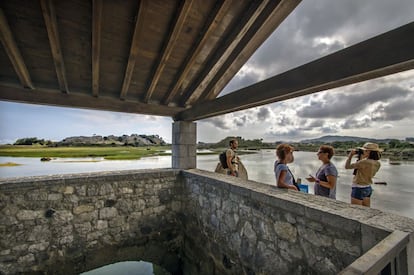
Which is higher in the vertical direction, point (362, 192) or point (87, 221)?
point (362, 192)

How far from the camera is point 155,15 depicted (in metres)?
2.24

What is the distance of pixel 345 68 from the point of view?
1485 millimetres

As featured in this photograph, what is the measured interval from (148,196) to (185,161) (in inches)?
39.7

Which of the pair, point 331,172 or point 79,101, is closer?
point 331,172

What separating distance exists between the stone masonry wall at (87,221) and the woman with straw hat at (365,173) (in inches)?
112

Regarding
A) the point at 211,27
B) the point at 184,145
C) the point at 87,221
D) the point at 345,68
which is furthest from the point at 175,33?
the point at 87,221

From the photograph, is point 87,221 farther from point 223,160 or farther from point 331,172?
point 331,172

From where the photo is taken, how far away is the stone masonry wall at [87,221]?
2.69 m

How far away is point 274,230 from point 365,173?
1.42 metres

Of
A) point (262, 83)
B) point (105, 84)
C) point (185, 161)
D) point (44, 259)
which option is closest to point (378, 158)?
point (262, 83)

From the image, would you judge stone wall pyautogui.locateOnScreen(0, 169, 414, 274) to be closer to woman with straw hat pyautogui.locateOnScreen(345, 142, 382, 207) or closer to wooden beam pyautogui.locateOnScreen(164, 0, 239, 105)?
woman with straw hat pyautogui.locateOnScreen(345, 142, 382, 207)

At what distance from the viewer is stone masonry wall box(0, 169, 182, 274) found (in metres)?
2.69

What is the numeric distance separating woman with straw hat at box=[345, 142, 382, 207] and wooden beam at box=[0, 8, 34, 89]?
14.2 ft

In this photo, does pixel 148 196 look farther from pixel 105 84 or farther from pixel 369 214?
pixel 369 214
